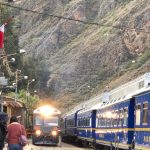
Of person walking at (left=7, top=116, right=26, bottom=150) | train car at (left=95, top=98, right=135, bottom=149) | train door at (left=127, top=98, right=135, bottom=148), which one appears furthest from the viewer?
train car at (left=95, top=98, right=135, bottom=149)

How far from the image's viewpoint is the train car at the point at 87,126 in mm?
44531

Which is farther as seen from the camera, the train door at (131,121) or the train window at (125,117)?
the train window at (125,117)

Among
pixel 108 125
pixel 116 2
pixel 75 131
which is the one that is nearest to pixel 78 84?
pixel 116 2

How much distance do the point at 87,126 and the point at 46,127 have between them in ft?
10.3

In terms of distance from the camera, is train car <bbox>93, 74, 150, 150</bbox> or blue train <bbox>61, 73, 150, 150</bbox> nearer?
train car <bbox>93, 74, 150, 150</bbox>

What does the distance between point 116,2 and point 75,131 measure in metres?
97.6

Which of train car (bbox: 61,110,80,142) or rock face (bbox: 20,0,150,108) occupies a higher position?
rock face (bbox: 20,0,150,108)

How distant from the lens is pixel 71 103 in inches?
4860

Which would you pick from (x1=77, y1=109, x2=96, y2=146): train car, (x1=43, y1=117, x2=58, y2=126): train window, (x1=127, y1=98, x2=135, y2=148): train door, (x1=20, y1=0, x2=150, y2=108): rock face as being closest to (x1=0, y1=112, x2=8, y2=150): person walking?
(x1=127, y1=98, x2=135, y2=148): train door

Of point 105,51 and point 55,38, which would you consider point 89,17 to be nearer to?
point 55,38

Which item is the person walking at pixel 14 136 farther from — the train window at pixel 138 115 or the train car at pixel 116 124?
the train car at pixel 116 124

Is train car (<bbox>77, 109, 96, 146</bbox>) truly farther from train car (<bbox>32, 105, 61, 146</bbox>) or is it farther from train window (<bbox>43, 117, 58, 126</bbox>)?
train window (<bbox>43, 117, 58, 126</bbox>)

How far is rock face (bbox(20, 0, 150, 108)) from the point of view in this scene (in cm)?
12475

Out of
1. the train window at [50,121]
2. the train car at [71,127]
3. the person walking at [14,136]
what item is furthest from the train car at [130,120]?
the train car at [71,127]
